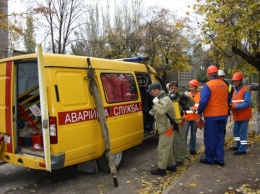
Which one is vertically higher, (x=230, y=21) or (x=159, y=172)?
(x=230, y=21)

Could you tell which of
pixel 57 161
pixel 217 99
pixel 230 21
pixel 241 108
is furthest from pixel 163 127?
pixel 230 21

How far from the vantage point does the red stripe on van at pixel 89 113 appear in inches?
182

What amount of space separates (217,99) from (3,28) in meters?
9.34

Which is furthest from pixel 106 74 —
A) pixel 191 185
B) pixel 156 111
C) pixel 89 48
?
pixel 89 48

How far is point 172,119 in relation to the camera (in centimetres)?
552

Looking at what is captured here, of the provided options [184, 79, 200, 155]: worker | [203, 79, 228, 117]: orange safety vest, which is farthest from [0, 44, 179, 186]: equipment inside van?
[203, 79, 228, 117]: orange safety vest

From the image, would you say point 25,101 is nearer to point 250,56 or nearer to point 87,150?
point 87,150

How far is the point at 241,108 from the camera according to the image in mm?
6656

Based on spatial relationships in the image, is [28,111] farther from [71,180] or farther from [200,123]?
[200,123]

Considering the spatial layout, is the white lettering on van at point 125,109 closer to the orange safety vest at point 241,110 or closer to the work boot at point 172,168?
the work boot at point 172,168

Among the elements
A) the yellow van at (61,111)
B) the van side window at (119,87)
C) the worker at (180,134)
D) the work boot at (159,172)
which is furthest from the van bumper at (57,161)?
the worker at (180,134)

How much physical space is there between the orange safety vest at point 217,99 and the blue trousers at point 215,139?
0.54 ft

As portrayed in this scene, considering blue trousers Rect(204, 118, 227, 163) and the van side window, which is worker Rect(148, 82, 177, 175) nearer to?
the van side window

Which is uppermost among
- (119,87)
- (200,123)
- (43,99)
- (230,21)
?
(230,21)
